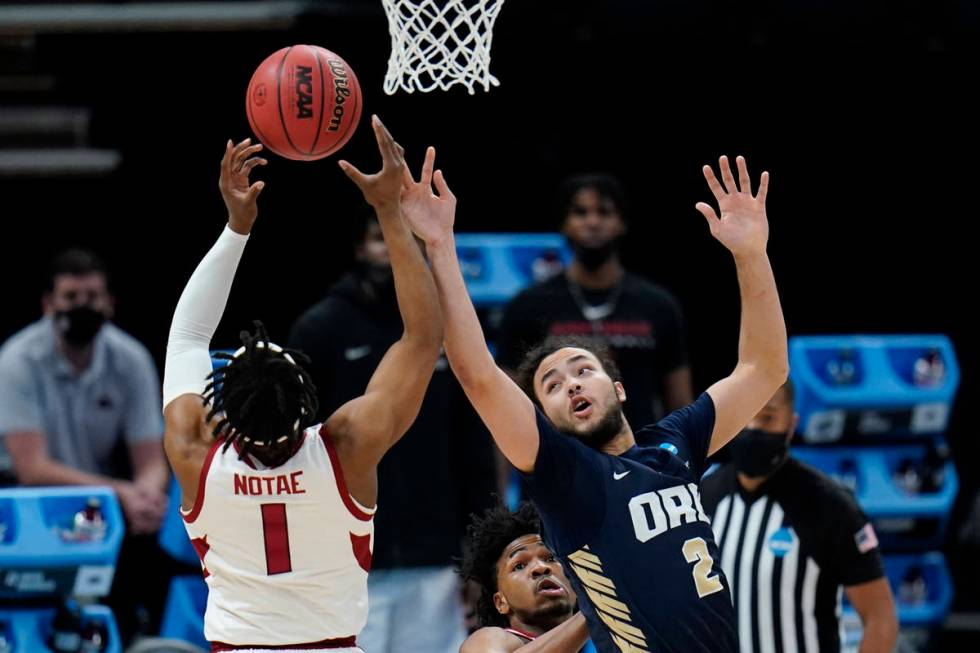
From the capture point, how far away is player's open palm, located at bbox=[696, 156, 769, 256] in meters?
5.04

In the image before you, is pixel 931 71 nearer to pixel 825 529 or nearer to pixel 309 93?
pixel 825 529

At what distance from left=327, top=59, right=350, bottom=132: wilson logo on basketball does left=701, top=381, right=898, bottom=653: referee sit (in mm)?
2220

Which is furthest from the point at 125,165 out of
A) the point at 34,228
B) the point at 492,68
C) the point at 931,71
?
the point at 931,71

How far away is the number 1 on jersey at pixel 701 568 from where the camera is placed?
4.62 metres

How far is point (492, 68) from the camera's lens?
31.2ft

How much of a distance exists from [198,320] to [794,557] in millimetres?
2719

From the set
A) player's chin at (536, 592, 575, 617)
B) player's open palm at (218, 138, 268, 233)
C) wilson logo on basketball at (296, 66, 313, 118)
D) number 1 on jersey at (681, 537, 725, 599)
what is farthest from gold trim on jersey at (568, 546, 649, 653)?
wilson logo on basketball at (296, 66, 313, 118)

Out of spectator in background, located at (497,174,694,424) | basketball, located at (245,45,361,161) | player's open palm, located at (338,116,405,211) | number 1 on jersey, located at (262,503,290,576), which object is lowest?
number 1 on jersey, located at (262,503,290,576)

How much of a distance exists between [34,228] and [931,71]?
213 inches

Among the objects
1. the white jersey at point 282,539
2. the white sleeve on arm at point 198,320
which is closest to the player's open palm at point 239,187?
the white sleeve on arm at point 198,320

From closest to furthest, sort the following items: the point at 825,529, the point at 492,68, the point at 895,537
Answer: the point at 825,529, the point at 895,537, the point at 492,68

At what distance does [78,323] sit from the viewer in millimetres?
7867

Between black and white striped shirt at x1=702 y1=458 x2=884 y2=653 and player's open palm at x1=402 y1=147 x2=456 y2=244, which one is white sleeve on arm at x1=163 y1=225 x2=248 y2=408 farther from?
black and white striped shirt at x1=702 y1=458 x2=884 y2=653

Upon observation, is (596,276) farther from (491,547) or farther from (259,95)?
(259,95)
